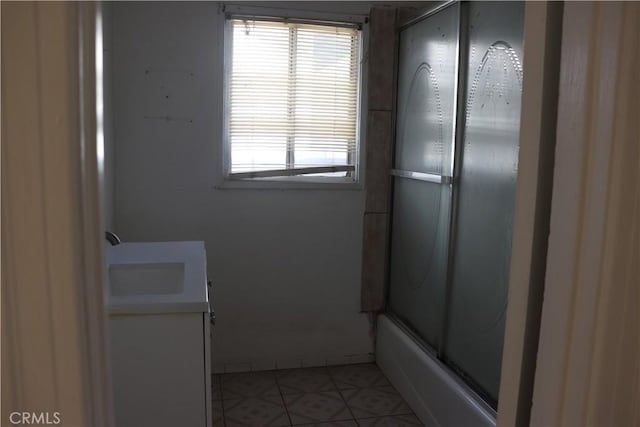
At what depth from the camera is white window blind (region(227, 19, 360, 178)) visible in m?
3.11

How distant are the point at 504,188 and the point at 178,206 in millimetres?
1783

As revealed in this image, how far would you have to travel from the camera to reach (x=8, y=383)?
1.77ft

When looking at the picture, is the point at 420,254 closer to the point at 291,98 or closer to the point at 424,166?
the point at 424,166

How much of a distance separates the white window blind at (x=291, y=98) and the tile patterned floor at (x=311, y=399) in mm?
1186

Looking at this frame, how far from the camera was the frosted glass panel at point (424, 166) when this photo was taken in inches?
104

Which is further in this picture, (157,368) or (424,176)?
(424,176)

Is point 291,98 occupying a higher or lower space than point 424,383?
higher

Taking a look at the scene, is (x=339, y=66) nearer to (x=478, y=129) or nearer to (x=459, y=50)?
(x=459, y=50)

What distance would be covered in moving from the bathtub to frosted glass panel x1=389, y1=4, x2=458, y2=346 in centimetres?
10

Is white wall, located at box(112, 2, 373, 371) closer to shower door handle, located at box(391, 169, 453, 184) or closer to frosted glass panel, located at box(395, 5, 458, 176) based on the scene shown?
shower door handle, located at box(391, 169, 453, 184)

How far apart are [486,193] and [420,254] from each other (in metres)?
0.74

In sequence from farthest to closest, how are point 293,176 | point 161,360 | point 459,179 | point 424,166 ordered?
point 293,176 → point 424,166 → point 459,179 → point 161,360

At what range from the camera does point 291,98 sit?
126 inches
